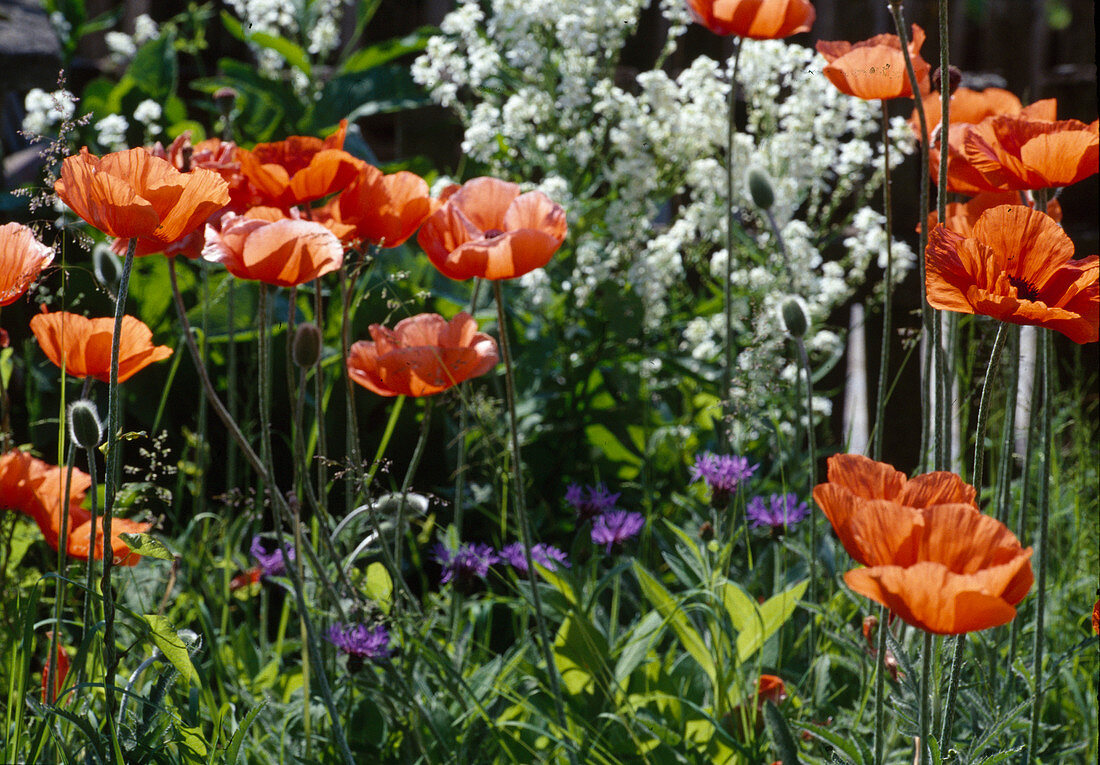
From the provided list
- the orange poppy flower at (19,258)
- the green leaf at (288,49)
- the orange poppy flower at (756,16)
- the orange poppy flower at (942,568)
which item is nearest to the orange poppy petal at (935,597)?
the orange poppy flower at (942,568)

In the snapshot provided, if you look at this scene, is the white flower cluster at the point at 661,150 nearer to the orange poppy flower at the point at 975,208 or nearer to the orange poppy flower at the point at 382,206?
the orange poppy flower at the point at 975,208

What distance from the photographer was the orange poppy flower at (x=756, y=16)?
4.33 ft

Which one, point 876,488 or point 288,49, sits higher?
point 288,49

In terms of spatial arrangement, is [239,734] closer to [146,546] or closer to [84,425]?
[146,546]

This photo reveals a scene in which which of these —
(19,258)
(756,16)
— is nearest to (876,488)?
(19,258)

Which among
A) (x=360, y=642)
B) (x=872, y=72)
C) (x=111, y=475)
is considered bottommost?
(x=360, y=642)

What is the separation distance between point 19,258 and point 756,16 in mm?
931

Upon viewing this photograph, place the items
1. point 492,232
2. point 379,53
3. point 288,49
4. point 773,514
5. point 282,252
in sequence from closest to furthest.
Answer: point 282,252 < point 492,232 < point 773,514 < point 288,49 < point 379,53

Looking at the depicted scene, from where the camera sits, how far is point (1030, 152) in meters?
0.91

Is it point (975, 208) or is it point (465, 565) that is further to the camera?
point (465, 565)

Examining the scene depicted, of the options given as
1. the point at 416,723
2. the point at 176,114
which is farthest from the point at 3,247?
the point at 176,114

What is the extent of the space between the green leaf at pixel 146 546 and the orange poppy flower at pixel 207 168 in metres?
0.30

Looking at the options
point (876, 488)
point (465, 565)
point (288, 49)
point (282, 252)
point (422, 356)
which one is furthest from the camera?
point (288, 49)

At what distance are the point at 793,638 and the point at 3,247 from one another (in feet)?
3.74
